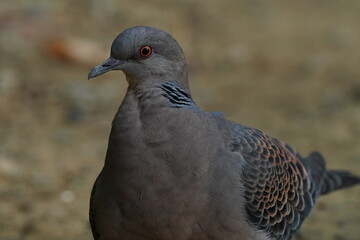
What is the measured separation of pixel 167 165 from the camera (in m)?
4.12

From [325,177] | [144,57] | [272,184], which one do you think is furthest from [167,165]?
[325,177]

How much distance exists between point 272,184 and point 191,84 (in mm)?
3787

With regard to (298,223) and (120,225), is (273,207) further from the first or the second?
(120,225)

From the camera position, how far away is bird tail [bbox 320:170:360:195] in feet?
18.4

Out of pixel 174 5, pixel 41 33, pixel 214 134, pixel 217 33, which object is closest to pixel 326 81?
pixel 217 33

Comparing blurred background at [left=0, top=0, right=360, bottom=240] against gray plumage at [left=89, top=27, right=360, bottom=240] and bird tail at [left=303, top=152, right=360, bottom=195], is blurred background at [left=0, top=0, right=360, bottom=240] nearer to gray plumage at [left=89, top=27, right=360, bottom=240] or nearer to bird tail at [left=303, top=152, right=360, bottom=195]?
bird tail at [left=303, top=152, right=360, bottom=195]

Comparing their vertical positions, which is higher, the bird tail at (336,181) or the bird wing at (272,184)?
the bird tail at (336,181)

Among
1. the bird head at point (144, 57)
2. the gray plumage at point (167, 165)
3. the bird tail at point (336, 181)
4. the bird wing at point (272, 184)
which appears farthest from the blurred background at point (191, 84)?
the bird head at point (144, 57)

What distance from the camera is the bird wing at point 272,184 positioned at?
14.7 ft

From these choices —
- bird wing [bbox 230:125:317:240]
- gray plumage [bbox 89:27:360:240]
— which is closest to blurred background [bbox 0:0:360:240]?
bird wing [bbox 230:125:317:240]

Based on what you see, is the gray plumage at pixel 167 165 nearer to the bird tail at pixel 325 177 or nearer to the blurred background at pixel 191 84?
the bird tail at pixel 325 177

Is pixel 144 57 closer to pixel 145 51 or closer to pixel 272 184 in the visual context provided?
pixel 145 51

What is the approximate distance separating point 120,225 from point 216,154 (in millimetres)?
624

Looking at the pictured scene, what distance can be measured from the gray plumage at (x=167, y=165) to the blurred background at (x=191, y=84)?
1.51m
